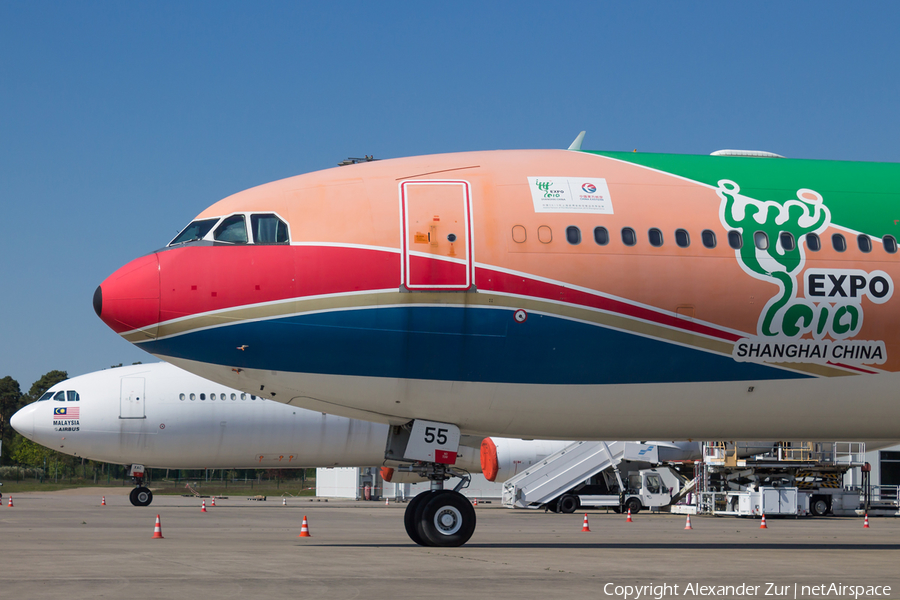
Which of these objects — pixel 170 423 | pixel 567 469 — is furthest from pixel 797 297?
pixel 170 423

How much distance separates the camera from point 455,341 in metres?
14.3

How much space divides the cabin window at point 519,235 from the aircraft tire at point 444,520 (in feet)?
13.1

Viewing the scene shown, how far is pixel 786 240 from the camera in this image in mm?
15125

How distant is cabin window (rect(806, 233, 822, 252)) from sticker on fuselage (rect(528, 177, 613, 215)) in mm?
3141

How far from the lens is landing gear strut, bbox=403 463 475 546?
591 inches

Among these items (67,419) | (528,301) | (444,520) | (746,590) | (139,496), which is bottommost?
(139,496)

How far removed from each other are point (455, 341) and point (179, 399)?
21.0 m

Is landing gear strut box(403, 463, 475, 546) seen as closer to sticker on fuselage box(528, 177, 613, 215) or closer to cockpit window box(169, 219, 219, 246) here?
sticker on fuselage box(528, 177, 613, 215)

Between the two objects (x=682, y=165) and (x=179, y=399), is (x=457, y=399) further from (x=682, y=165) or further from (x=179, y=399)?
(x=179, y=399)

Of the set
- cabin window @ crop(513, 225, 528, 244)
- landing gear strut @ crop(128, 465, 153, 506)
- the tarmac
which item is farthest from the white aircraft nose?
cabin window @ crop(513, 225, 528, 244)

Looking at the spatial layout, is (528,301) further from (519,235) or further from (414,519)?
(414,519)

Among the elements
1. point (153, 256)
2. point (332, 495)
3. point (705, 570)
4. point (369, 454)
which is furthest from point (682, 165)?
point (332, 495)

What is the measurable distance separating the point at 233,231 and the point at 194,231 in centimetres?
74

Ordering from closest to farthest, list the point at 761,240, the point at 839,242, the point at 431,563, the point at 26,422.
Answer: the point at 431,563, the point at 761,240, the point at 839,242, the point at 26,422
